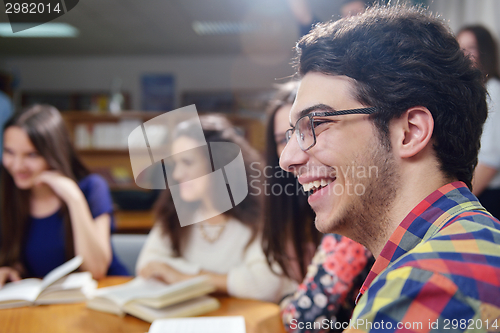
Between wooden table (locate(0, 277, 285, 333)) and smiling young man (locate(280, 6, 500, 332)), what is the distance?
42 cm

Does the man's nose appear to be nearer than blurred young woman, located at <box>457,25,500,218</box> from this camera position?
Yes

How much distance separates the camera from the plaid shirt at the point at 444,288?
0.40 m

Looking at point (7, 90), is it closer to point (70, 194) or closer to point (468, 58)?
point (70, 194)

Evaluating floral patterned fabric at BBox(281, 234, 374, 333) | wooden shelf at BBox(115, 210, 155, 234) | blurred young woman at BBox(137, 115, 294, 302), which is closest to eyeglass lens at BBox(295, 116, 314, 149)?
floral patterned fabric at BBox(281, 234, 374, 333)

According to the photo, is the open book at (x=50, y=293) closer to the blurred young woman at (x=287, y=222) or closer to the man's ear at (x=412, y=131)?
the blurred young woman at (x=287, y=222)

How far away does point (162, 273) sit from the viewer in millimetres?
1281

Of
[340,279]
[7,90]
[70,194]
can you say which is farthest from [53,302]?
[7,90]

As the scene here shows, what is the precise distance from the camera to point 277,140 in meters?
1.25

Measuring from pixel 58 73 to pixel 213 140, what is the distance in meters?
5.45

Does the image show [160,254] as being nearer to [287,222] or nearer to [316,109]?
[287,222]

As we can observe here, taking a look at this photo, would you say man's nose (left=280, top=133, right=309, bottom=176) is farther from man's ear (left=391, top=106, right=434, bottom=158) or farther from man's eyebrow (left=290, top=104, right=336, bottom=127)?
man's ear (left=391, top=106, right=434, bottom=158)

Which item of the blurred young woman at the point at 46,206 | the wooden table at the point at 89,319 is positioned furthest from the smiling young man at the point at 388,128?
the blurred young woman at the point at 46,206

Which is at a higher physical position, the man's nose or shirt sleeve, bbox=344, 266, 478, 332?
the man's nose

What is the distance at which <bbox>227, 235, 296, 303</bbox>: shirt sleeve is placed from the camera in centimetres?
120
